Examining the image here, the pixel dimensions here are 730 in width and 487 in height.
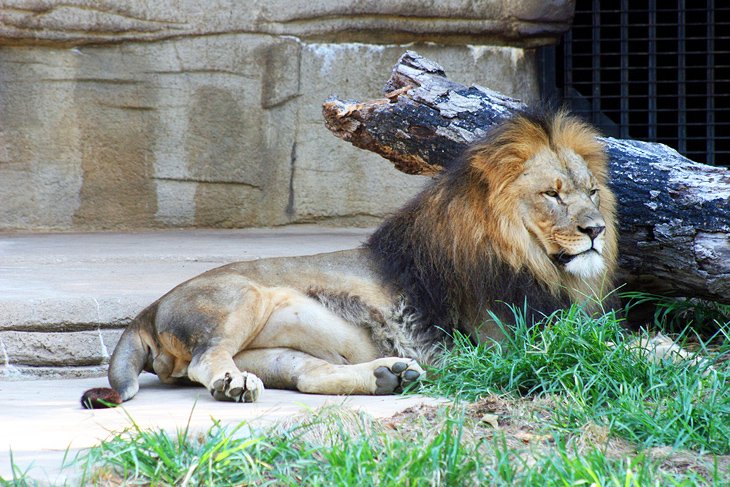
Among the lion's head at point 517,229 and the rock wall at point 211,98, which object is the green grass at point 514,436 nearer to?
the lion's head at point 517,229

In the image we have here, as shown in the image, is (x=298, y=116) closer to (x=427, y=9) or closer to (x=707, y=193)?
(x=427, y=9)

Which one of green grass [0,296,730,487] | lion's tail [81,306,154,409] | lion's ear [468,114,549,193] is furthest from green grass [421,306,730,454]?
lion's tail [81,306,154,409]

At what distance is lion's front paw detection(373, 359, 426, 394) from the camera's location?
13.1 feet

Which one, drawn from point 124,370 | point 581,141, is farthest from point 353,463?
point 581,141

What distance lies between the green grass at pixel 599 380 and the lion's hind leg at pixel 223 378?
635mm

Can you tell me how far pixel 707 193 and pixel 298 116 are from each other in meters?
4.00

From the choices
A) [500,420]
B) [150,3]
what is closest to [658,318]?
[500,420]

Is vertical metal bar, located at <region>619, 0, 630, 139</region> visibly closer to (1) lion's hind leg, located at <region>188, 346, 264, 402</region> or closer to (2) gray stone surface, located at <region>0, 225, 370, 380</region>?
(2) gray stone surface, located at <region>0, 225, 370, 380</region>

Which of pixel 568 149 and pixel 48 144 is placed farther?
pixel 48 144

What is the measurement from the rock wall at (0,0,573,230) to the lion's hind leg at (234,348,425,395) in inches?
146

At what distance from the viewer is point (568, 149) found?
447cm

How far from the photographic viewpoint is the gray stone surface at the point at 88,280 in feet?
16.1

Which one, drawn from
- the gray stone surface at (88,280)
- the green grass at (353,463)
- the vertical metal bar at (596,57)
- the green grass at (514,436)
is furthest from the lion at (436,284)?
the vertical metal bar at (596,57)

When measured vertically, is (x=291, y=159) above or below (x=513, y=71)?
below
